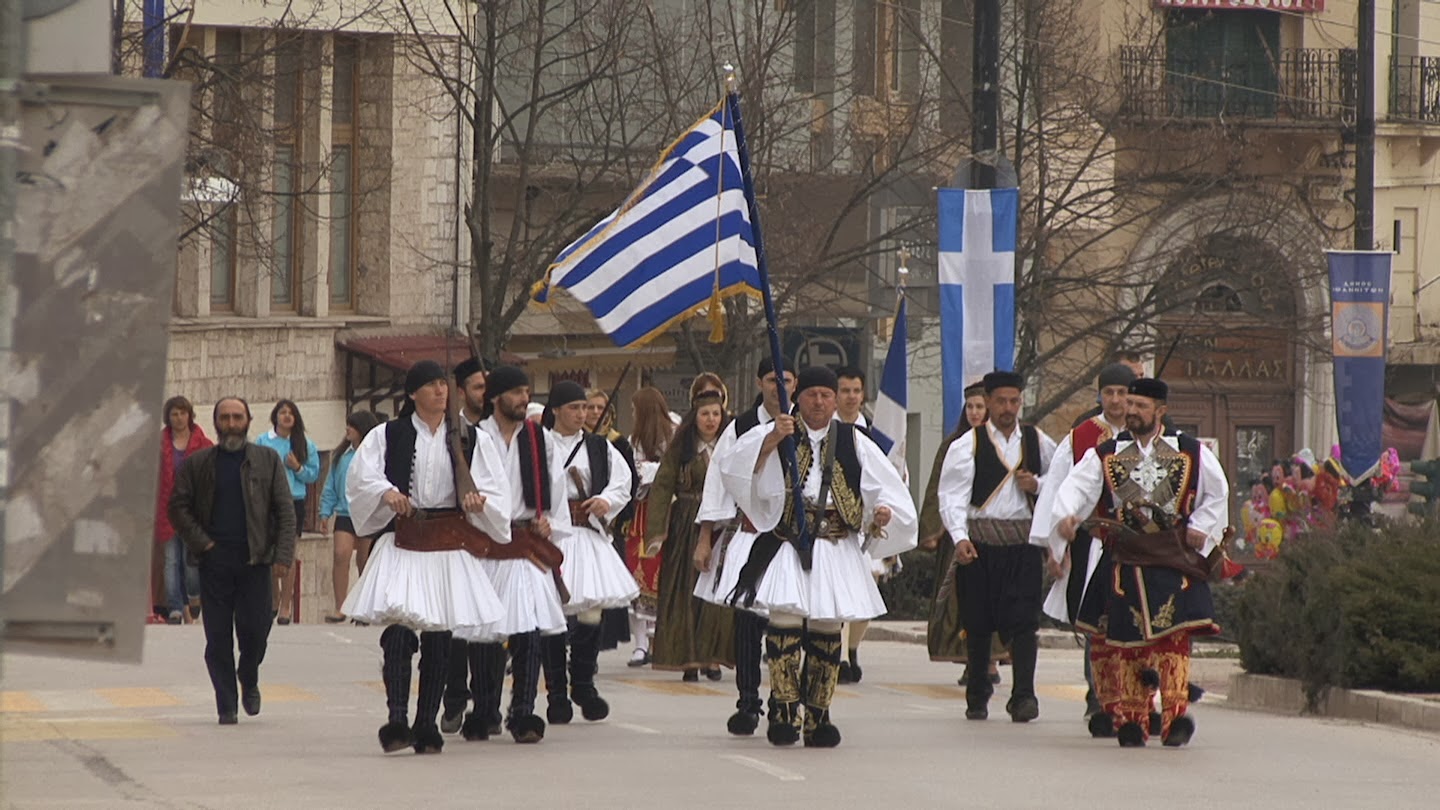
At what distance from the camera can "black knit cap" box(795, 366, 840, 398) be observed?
1325cm

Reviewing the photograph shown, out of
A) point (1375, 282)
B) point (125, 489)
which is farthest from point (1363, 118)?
point (125, 489)

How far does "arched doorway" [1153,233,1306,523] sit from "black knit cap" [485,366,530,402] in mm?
7749

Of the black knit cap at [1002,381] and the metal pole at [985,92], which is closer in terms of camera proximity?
the black knit cap at [1002,381]

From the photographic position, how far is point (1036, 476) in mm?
15422

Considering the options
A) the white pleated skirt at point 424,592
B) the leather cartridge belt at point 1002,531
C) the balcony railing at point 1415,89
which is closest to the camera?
the white pleated skirt at point 424,592

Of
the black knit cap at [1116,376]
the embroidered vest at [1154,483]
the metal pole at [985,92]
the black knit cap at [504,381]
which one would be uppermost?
the metal pole at [985,92]

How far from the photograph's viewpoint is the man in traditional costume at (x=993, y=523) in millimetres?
15242

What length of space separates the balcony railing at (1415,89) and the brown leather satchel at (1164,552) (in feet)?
97.0

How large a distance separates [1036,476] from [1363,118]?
13.4 metres

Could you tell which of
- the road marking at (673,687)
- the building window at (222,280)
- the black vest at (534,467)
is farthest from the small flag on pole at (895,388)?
the building window at (222,280)

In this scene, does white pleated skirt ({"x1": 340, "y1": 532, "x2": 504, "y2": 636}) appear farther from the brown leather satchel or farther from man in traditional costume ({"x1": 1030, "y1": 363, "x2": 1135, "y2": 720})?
the brown leather satchel

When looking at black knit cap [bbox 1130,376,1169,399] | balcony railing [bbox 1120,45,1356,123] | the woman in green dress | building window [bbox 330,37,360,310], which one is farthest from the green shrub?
balcony railing [bbox 1120,45,1356,123]

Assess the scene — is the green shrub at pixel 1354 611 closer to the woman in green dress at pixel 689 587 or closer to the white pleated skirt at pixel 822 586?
Answer: the woman in green dress at pixel 689 587

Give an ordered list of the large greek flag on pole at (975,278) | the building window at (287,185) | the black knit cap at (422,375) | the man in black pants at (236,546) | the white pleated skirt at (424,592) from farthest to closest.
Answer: the building window at (287,185) < the large greek flag on pole at (975,278) < the man in black pants at (236,546) < the black knit cap at (422,375) < the white pleated skirt at (424,592)
